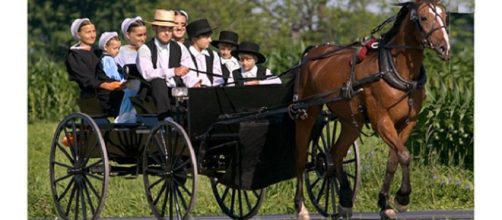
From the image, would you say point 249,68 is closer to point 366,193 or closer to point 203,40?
point 203,40

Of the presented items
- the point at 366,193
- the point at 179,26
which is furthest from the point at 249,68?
the point at 366,193

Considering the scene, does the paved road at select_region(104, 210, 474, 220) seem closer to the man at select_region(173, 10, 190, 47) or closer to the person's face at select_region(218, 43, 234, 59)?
the person's face at select_region(218, 43, 234, 59)

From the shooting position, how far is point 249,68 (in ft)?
40.4

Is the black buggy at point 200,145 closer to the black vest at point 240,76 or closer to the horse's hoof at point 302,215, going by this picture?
the black vest at point 240,76

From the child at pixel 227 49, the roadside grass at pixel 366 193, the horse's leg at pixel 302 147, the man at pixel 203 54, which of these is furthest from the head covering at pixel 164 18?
the roadside grass at pixel 366 193

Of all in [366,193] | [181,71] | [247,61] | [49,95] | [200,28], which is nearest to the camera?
[181,71]

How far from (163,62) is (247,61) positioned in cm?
83

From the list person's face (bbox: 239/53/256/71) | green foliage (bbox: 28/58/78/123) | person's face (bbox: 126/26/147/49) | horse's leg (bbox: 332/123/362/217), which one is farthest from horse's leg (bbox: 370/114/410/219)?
green foliage (bbox: 28/58/78/123)

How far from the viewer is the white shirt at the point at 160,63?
11.6 m

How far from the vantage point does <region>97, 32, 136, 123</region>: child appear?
12.1 m
